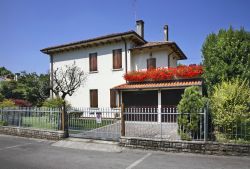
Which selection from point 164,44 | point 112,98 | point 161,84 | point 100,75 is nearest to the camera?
point 161,84

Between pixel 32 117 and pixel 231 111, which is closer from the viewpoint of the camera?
pixel 231 111

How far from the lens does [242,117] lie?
8352mm

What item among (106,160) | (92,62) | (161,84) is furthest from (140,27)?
(106,160)

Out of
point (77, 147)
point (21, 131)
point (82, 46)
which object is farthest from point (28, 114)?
point (82, 46)

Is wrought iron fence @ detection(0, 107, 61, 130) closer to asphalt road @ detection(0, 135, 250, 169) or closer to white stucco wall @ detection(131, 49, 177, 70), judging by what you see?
asphalt road @ detection(0, 135, 250, 169)

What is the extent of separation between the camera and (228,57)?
12578 millimetres

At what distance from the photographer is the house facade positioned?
643 inches

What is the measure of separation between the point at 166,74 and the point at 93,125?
7.28 meters

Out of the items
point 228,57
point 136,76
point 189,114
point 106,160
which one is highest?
point 228,57

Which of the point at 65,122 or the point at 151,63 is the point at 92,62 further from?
the point at 65,122

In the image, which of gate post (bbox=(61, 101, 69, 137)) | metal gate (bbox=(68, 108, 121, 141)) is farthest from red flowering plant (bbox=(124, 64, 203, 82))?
gate post (bbox=(61, 101, 69, 137))

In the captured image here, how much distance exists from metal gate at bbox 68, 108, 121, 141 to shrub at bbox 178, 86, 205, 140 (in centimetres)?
296

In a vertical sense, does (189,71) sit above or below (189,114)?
above

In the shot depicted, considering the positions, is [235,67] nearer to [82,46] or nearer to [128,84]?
[128,84]
